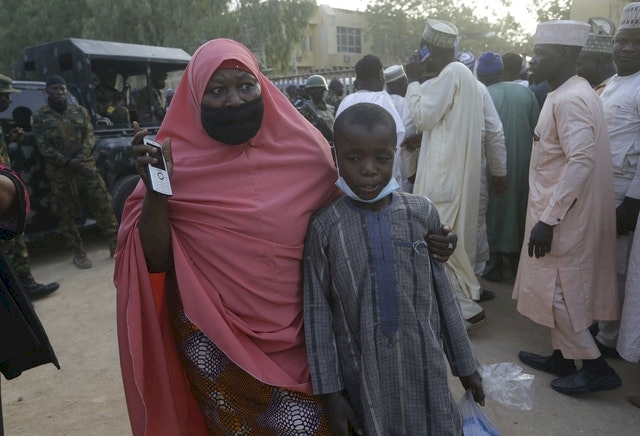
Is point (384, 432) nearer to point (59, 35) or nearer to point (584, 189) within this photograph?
point (584, 189)

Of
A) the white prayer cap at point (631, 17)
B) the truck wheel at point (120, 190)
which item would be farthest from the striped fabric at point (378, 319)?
the truck wheel at point (120, 190)

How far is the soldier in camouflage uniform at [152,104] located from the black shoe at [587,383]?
22.2 ft

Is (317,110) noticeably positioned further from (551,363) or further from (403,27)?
(403,27)

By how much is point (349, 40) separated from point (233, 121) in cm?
3889

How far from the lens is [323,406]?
1566 millimetres

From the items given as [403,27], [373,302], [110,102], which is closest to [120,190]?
[110,102]

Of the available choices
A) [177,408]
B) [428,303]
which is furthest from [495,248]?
[177,408]

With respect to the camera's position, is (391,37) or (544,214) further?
(391,37)

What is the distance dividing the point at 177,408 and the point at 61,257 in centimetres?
526

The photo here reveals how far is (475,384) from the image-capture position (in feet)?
5.44

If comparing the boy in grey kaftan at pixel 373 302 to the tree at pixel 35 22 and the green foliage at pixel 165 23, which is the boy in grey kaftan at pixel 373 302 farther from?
the tree at pixel 35 22

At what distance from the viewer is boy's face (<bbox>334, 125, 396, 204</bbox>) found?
150 cm

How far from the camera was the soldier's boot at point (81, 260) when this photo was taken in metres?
5.69

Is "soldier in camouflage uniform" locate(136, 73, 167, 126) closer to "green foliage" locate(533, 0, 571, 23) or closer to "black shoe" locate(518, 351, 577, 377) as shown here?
"black shoe" locate(518, 351, 577, 377)
